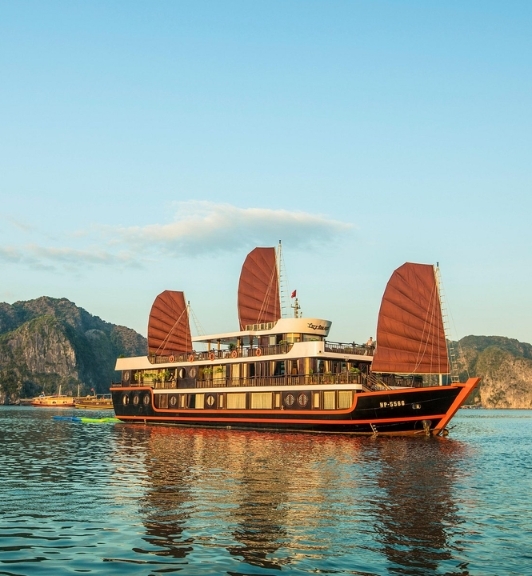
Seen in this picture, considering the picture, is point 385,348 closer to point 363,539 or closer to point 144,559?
point 363,539

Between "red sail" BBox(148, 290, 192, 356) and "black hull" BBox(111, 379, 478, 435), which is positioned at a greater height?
"red sail" BBox(148, 290, 192, 356)

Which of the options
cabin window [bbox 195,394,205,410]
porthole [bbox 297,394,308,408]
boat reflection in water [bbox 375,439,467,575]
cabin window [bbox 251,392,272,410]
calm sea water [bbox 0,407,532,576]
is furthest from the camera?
cabin window [bbox 195,394,205,410]

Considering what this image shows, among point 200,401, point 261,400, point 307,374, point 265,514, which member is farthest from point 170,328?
point 265,514

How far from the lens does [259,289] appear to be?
170 feet

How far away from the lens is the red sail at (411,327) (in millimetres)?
39500

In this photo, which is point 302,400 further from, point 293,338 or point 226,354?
point 226,354

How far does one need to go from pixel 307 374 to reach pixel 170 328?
19.3 meters

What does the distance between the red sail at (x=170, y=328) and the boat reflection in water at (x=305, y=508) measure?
27.9 meters

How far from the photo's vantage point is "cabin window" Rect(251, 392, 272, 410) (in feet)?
144

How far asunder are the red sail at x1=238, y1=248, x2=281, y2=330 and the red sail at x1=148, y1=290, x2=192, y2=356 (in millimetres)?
7132

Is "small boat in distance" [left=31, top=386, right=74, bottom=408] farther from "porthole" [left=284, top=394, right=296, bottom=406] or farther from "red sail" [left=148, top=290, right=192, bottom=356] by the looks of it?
"porthole" [left=284, top=394, right=296, bottom=406]

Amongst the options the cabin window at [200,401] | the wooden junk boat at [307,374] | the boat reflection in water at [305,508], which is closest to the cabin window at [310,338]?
the wooden junk boat at [307,374]

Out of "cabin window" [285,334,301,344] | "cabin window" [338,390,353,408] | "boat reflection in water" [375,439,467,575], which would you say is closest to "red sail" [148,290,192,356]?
"cabin window" [285,334,301,344]

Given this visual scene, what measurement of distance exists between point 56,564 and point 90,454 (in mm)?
19743
